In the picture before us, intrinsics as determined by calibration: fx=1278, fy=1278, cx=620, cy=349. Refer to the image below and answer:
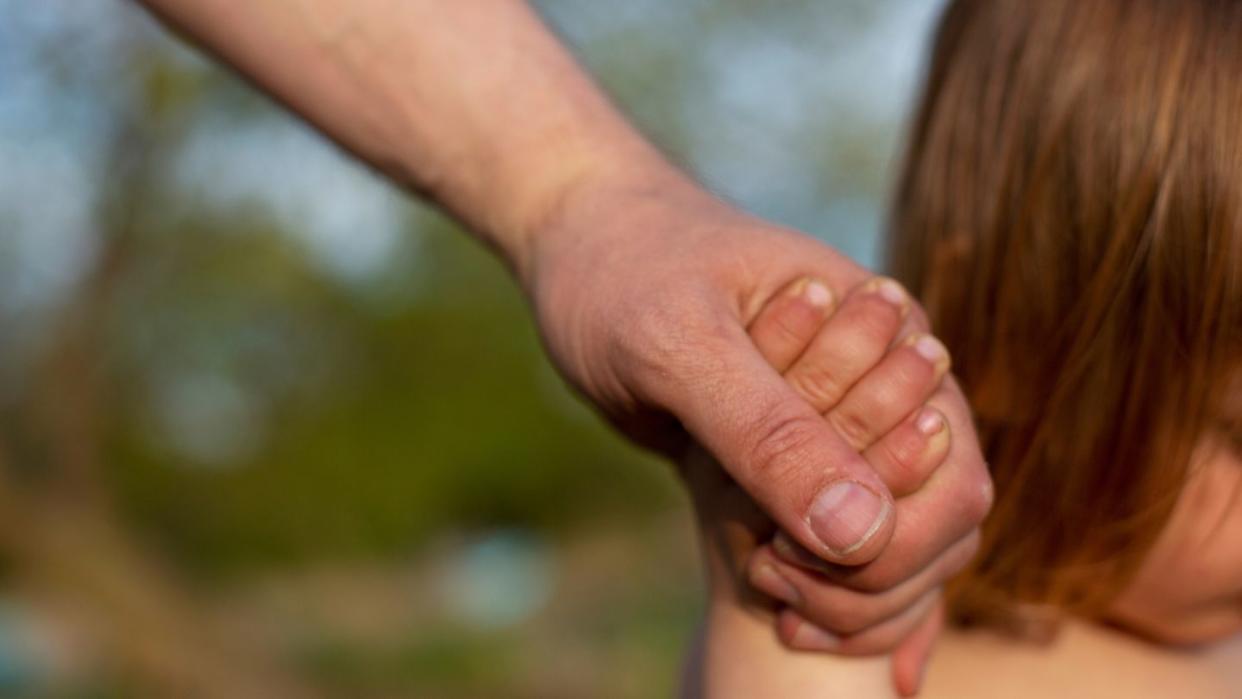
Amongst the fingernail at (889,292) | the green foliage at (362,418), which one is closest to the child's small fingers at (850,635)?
the fingernail at (889,292)

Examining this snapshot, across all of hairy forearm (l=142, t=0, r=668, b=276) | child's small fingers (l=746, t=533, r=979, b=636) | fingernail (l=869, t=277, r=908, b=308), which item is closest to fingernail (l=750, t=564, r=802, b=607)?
child's small fingers (l=746, t=533, r=979, b=636)

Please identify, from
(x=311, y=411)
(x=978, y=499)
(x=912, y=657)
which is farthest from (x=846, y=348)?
(x=311, y=411)

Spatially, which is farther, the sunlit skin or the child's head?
the child's head

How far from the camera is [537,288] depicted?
1.16 metres

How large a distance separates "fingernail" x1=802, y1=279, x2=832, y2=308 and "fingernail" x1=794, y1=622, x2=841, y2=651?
263 mm

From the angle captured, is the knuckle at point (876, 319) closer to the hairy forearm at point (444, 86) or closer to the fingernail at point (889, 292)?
the fingernail at point (889, 292)

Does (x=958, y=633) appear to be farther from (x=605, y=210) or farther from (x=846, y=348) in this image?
(x=605, y=210)

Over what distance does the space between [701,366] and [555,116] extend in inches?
15.2

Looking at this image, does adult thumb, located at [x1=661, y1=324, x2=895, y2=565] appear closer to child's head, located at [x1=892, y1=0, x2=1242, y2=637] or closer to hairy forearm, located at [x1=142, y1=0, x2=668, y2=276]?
hairy forearm, located at [x1=142, y1=0, x2=668, y2=276]

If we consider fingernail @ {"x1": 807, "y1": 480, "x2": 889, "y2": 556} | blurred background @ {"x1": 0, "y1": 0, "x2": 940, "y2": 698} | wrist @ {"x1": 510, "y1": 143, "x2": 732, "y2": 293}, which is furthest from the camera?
blurred background @ {"x1": 0, "y1": 0, "x2": 940, "y2": 698}

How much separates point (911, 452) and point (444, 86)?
58cm

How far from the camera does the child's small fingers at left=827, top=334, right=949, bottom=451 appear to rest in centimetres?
99

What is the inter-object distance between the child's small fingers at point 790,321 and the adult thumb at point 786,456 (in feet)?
0.26

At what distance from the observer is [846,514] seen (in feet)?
2.81
